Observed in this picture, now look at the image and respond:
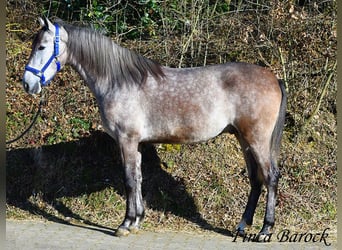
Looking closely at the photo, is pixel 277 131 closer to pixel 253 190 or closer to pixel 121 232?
pixel 253 190

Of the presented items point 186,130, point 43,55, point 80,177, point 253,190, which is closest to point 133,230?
point 186,130

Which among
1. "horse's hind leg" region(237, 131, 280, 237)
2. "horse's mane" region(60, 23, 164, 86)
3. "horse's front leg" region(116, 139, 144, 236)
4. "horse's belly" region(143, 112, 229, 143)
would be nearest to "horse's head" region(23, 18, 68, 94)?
"horse's mane" region(60, 23, 164, 86)

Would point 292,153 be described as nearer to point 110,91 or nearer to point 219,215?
point 219,215

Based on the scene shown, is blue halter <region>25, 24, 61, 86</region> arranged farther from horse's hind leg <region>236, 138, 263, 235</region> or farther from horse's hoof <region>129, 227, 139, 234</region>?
horse's hind leg <region>236, 138, 263, 235</region>

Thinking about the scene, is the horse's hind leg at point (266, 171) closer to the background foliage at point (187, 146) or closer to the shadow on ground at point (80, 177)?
the background foliage at point (187, 146)

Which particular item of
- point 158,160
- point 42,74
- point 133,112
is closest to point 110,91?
point 133,112

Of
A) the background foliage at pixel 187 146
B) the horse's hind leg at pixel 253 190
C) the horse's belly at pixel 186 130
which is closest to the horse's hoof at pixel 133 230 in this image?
the background foliage at pixel 187 146

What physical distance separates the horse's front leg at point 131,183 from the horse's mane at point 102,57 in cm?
70

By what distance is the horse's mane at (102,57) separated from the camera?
19.8ft

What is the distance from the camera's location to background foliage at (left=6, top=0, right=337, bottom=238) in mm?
6871

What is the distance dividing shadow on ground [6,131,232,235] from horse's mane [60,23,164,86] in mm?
1636

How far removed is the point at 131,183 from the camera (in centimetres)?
604

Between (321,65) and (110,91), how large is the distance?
373 cm

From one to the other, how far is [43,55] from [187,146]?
8.28 feet
